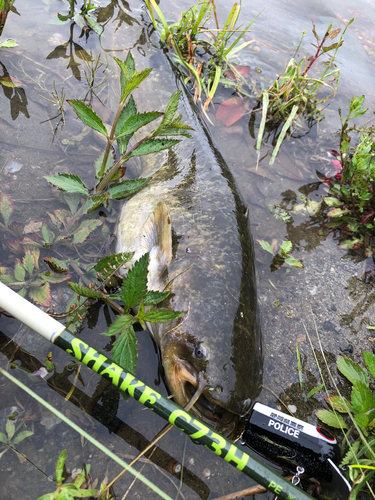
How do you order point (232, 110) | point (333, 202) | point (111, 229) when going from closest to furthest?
point (111, 229) < point (333, 202) < point (232, 110)

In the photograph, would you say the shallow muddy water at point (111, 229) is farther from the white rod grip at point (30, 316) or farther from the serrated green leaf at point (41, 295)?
the white rod grip at point (30, 316)

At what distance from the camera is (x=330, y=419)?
247 centimetres

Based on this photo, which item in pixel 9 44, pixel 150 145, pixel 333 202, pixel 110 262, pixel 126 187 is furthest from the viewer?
pixel 9 44

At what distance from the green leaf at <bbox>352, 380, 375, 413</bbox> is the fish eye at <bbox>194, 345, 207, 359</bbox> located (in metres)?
0.94

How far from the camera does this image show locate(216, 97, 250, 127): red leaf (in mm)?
4531

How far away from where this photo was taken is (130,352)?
2115mm

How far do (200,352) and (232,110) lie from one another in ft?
11.2

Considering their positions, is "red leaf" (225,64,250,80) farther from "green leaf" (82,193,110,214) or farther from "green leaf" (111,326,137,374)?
"green leaf" (111,326,137,374)

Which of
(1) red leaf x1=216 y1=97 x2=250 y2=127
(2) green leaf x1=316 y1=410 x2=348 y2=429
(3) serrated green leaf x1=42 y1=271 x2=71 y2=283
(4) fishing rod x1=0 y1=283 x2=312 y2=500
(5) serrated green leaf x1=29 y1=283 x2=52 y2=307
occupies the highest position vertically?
(1) red leaf x1=216 y1=97 x2=250 y2=127

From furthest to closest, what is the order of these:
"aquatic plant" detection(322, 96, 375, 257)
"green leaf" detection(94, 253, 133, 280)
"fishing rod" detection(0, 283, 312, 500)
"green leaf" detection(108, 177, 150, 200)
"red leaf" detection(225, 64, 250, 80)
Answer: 1. "red leaf" detection(225, 64, 250, 80)
2. "aquatic plant" detection(322, 96, 375, 257)
3. "green leaf" detection(108, 177, 150, 200)
4. "green leaf" detection(94, 253, 133, 280)
5. "fishing rod" detection(0, 283, 312, 500)

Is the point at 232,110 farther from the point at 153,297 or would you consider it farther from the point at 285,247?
the point at 153,297

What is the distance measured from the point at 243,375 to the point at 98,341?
99 centimetres

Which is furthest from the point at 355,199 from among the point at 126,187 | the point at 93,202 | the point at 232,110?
the point at 93,202

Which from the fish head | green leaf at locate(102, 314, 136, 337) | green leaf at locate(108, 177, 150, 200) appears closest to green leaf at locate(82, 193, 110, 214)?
green leaf at locate(108, 177, 150, 200)
